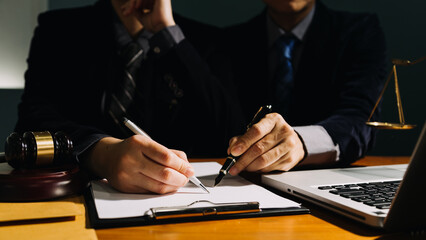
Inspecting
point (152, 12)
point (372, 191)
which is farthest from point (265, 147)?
point (152, 12)

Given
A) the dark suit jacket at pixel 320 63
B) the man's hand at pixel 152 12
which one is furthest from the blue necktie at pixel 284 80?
the man's hand at pixel 152 12

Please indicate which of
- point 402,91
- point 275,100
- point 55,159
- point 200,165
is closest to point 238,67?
point 275,100

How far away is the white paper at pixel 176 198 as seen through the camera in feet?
1.99

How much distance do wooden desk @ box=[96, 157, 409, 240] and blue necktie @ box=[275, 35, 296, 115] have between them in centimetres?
101

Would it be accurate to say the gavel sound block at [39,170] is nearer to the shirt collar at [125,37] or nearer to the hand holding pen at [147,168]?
the hand holding pen at [147,168]

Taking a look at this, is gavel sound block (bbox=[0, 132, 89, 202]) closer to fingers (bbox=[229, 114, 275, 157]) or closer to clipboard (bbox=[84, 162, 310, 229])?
clipboard (bbox=[84, 162, 310, 229])

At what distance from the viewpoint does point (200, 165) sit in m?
1.01

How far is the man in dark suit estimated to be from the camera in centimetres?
132

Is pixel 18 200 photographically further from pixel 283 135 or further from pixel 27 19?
pixel 27 19

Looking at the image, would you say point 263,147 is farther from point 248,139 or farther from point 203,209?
point 203,209

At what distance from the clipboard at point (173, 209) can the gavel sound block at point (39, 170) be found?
5 cm

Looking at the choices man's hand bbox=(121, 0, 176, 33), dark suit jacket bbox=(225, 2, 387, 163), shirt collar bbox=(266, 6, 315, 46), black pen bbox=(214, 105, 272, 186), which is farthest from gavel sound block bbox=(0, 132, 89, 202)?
shirt collar bbox=(266, 6, 315, 46)

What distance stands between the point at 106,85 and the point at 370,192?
104 centimetres

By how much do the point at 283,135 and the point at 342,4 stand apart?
156 cm
